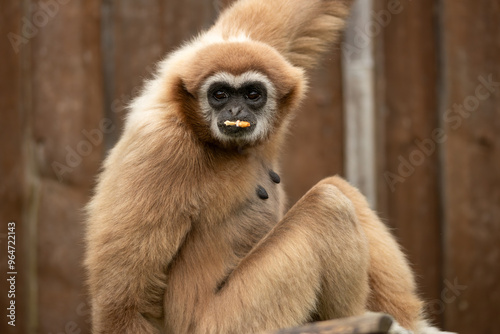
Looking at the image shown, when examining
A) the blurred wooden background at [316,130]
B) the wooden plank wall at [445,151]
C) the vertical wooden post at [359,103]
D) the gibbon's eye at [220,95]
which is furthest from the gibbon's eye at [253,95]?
the wooden plank wall at [445,151]

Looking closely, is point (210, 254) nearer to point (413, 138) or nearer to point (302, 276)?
point (302, 276)

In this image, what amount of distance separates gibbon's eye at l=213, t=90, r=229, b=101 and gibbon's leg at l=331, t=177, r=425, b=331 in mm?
1196

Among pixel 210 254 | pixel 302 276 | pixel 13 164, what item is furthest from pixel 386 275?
pixel 13 164

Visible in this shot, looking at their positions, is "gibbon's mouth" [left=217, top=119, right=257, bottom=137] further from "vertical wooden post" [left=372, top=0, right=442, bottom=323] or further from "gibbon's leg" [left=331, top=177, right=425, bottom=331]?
"vertical wooden post" [left=372, top=0, right=442, bottom=323]

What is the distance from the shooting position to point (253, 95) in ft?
19.5

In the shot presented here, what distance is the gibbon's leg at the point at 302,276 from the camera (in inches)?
213

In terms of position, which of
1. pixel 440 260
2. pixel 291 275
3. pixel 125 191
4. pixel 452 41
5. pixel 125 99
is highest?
pixel 452 41

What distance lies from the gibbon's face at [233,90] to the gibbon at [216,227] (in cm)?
1

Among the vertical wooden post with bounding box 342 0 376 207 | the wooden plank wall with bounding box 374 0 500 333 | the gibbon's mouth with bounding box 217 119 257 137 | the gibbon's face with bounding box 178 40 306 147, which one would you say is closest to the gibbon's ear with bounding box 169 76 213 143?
the gibbon's face with bounding box 178 40 306 147

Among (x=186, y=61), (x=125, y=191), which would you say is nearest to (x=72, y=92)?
(x=186, y=61)

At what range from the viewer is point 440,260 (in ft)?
29.1

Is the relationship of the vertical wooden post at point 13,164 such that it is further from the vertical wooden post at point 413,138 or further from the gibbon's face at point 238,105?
the vertical wooden post at point 413,138

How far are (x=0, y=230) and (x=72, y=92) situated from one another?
1782 millimetres

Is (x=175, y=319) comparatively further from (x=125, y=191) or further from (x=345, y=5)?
(x=345, y=5)
